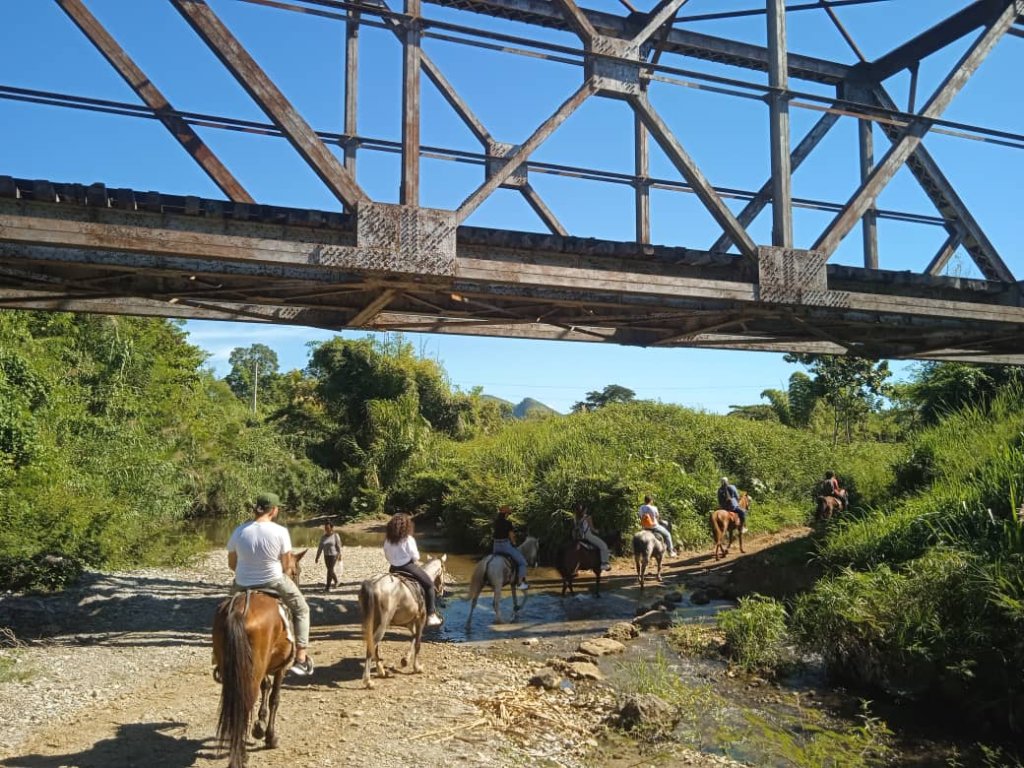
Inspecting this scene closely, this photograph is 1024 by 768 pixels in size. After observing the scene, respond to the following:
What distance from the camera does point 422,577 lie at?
934cm

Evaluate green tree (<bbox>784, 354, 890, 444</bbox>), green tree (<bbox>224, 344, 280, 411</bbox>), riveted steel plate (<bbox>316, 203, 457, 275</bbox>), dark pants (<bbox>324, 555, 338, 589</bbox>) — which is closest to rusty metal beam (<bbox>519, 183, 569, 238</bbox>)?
riveted steel plate (<bbox>316, 203, 457, 275</bbox>)

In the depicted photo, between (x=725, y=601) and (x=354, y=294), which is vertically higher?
(x=354, y=294)

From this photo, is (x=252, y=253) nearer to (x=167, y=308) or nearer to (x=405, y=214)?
(x=405, y=214)

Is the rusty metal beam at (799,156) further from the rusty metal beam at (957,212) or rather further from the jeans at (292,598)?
the jeans at (292,598)

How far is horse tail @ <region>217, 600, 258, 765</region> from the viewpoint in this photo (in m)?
5.41

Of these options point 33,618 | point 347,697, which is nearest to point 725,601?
point 347,697

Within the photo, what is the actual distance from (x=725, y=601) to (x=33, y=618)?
1159cm

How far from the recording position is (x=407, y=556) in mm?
9242

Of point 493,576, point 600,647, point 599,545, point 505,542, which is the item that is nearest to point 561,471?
point 599,545

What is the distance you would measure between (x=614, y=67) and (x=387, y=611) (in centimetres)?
665

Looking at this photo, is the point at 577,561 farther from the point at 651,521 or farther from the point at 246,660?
the point at 246,660

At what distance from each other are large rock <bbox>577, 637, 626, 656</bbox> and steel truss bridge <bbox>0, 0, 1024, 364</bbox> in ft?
15.1

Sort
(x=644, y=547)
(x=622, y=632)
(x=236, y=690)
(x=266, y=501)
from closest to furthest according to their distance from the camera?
(x=236, y=690) → (x=266, y=501) → (x=622, y=632) → (x=644, y=547)

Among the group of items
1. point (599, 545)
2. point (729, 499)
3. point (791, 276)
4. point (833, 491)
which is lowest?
point (599, 545)
